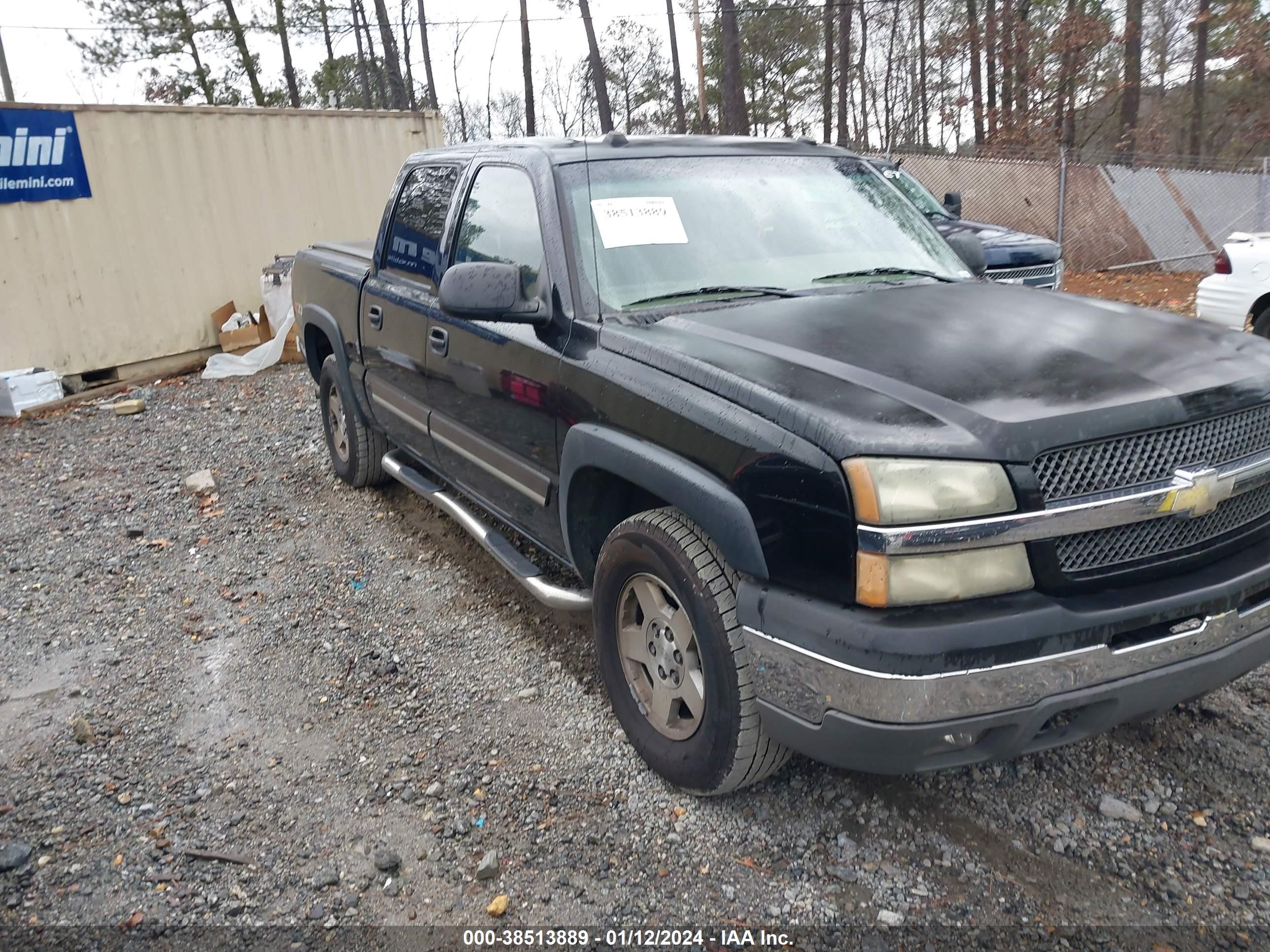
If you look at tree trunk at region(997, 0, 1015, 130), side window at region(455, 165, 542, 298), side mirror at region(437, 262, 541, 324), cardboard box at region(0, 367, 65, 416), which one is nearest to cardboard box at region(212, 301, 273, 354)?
cardboard box at region(0, 367, 65, 416)

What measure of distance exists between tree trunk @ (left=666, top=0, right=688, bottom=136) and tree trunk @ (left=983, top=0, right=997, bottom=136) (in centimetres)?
1052

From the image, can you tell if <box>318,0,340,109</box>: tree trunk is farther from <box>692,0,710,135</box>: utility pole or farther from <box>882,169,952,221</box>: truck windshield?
<box>882,169,952,221</box>: truck windshield

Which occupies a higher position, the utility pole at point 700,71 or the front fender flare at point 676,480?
the utility pole at point 700,71

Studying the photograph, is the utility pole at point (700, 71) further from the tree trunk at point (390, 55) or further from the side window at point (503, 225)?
the side window at point (503, 225)

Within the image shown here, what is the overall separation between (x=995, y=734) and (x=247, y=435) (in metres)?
6.81

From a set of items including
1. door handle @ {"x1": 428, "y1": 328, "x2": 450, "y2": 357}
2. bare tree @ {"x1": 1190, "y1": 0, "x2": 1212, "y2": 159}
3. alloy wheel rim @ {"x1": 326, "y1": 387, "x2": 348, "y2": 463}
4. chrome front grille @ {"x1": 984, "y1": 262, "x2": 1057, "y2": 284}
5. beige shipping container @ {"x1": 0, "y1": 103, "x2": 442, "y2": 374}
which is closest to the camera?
door handle @ {"x1": 428, "y1": 328, "x2": 450, "y2": 357}

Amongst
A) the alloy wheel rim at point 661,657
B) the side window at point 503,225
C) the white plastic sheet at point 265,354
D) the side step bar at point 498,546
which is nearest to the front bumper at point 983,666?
the alloy wheel rim at point 661,657

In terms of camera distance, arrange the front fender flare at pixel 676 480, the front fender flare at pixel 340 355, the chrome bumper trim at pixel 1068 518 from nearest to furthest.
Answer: the chrome bumper trim at pixel 1068 518, the front fender flare at pixel 676 480, the front fender flare at pixel 340 355

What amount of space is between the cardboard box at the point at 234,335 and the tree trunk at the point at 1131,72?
2020 cm

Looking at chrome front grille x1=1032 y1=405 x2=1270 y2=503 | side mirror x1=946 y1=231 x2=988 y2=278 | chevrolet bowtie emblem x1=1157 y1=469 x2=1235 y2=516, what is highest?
side mirror x1=946 y1=231 x2=988 y2=278

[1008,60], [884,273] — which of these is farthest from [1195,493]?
[1008,60]

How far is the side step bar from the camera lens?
3.45 metres

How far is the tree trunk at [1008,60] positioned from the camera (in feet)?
80.9

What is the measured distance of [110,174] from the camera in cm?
995
